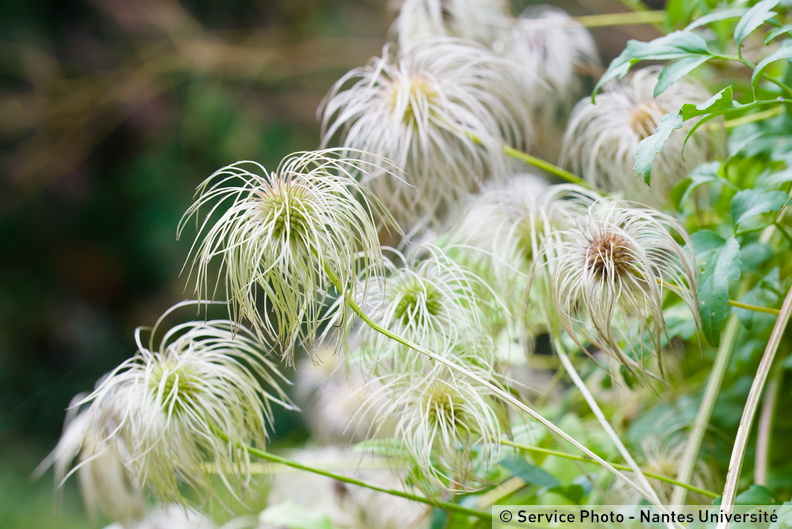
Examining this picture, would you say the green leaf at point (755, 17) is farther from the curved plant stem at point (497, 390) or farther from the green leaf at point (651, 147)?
the curved plant stem at point (497, 390)

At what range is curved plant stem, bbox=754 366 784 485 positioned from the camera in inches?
16.0

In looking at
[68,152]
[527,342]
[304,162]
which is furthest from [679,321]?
[68,152]

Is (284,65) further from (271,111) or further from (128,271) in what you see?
(128,271)

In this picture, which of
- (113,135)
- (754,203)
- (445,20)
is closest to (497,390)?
(754,203)

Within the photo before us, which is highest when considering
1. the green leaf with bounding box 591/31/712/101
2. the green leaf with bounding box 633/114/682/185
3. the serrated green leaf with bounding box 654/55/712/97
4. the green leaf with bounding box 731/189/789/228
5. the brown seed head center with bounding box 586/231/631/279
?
the green leaf with bounding box 591/31/712/101

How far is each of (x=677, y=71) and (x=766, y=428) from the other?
0.78 feet

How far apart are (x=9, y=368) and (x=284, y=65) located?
1107 millimetres

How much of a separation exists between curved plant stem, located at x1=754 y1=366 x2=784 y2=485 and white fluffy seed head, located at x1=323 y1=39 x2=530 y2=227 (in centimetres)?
23

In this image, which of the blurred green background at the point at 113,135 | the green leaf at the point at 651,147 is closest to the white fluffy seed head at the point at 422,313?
the green leaf at the point at 651,147

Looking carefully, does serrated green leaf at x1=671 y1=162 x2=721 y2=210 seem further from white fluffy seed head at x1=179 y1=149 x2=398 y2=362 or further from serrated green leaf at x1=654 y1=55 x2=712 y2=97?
white fluffy seed head at x1=179 y1=149 x2=398 y2=362

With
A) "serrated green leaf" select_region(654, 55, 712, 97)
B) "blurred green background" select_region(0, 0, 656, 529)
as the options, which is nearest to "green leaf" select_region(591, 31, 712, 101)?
"serrated green leaf" select_region(654, 55, 712, 97)

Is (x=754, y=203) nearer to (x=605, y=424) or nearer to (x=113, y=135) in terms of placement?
(x=605, y=424)

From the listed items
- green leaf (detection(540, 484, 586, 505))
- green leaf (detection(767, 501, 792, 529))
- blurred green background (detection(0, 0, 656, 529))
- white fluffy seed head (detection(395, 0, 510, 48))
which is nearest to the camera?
green leaf (detection(767, 501, 792, 529))

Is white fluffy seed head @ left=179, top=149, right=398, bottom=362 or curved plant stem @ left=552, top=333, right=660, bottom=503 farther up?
white fluffy seed head @ left=179, top=149, right=398, bottom=362
